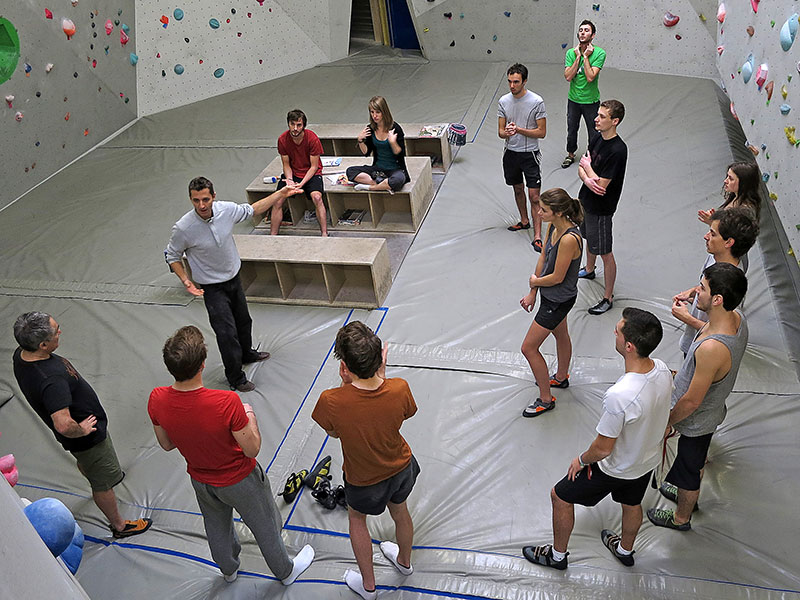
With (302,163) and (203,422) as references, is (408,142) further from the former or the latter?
(203,422)

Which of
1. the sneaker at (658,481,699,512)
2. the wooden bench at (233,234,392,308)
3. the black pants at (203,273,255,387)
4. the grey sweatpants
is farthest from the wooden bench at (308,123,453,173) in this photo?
the grey sweatpants

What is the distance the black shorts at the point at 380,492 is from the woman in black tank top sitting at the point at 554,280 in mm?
1192

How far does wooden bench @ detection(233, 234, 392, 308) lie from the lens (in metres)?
4.98

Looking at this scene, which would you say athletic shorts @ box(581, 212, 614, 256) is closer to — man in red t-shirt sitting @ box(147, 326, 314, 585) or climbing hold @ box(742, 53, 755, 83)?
climbing hold @ box(742, 53, 755, 83)

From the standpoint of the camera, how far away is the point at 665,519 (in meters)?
3.19

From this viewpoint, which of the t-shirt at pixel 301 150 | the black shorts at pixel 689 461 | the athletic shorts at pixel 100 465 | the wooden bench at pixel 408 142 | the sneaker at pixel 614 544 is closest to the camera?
the black shorts at pixel 689 461

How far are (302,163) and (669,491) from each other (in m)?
3.67

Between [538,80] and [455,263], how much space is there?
429 cm

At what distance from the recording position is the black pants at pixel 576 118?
632 centimetres

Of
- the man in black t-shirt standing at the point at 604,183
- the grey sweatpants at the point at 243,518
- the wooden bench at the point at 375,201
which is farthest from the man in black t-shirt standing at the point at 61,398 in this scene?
the wooden bench at the point at 375,201

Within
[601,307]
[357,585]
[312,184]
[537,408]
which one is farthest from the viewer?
[312,184]

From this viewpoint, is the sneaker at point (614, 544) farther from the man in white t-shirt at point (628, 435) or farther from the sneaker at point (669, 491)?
the sneaker at point (669, 491)

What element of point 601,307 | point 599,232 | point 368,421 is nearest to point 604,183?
point 599,232

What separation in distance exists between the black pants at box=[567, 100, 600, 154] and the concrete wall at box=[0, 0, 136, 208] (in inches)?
205
